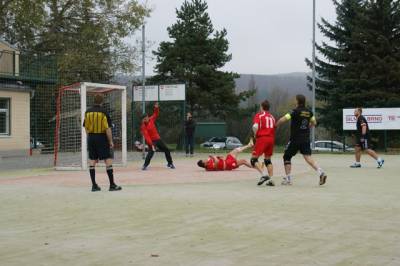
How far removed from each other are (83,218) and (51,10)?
34978 millimetres

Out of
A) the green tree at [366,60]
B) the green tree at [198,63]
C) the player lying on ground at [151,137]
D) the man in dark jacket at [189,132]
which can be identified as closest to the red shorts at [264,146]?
the player lying on ground at [151,137]

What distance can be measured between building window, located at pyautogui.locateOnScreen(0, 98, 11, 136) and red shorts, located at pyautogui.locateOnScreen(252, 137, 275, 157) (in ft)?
70.3

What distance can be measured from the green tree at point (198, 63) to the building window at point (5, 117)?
16.7 metres

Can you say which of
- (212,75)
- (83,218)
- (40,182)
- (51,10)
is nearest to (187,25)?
(212,75)

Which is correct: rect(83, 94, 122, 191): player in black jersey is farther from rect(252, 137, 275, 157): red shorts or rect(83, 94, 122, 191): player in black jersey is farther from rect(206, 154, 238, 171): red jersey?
rect(206, 154, 238, 171): red jersey

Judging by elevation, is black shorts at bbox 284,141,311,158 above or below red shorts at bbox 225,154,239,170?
above

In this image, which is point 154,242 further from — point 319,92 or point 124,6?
point 319,92

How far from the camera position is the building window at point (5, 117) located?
104ft

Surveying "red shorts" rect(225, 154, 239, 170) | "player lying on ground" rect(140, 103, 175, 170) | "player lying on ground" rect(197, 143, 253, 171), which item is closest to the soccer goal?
"player lying on ground" rect(140, 103, 175, 170)

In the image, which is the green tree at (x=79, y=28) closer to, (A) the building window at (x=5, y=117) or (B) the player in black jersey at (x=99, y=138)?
(A) the building window at (x=5, y=117)

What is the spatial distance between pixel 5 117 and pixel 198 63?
18.9 metres

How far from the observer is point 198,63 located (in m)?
47.2

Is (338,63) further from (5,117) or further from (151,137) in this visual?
(151,137)

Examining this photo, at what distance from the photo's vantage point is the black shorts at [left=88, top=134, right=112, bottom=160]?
40.9ft
